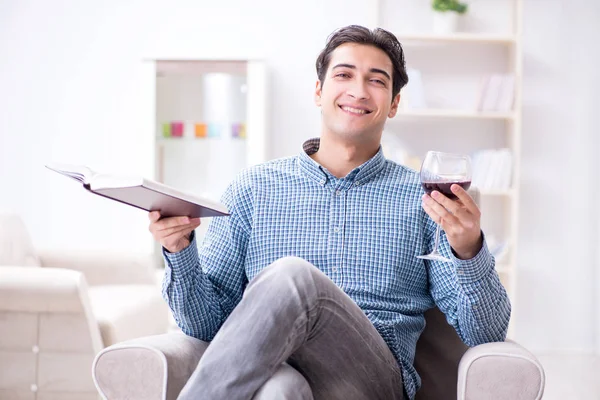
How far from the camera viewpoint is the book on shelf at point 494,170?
14.0 feet

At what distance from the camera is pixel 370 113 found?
204 centimetres

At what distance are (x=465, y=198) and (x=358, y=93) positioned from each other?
1.84 ft

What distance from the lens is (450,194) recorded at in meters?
1.58

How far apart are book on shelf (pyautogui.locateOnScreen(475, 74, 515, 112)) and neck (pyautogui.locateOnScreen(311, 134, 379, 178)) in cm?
237

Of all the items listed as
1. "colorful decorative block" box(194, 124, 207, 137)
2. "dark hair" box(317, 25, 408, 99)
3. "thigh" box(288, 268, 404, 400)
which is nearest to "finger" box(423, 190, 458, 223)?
"thigh" box(288, 268, 404, 400)

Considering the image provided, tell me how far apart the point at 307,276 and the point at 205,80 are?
9.91ft

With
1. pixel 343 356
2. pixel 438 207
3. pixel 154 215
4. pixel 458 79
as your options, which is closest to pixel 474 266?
pixel 438 207

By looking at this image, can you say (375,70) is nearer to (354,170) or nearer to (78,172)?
(354,170)

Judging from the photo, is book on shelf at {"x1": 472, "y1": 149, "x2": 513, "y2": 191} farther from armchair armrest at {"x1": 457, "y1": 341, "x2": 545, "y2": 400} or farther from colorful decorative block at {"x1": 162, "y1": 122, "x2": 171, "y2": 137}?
armchair armrest at {"x1": 457, "y1": 341, "x2": 545, "y2": 400}

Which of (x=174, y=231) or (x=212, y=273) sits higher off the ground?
(x=174, y=231)

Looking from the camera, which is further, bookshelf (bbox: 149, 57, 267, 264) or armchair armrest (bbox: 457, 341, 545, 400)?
bookshelf (bbox: 149, 57, 267, 264)

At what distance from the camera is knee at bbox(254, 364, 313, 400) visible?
56.2 inches

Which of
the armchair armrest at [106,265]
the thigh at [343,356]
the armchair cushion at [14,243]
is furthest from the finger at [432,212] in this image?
the armchair armrest at [106,265]

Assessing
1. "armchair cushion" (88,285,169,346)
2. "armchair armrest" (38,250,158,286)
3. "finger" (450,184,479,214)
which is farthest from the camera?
"armchair armrest" (38,250,158,286)
